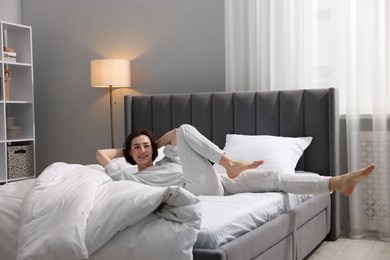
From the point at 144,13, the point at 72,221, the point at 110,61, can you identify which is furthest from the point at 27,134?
the point at 72,221

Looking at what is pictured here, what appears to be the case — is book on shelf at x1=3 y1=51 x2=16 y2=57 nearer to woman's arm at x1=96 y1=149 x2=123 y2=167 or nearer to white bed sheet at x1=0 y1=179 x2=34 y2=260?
woman's arm at x1=96 y1=149 x2=123 y2=167

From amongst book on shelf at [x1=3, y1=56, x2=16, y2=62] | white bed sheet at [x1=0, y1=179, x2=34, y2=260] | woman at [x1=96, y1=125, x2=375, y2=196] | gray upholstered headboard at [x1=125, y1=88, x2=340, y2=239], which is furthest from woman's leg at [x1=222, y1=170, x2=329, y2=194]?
book on shelf at [x1=3, y1=56, x2=16, y2=62]

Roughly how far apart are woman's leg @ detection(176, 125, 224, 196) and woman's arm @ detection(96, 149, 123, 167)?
622 mm

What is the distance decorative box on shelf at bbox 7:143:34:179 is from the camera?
543 centimetres

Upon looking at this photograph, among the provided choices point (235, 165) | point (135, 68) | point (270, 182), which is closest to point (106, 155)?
Result: point (235, 165)

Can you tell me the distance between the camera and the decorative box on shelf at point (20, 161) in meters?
5.43

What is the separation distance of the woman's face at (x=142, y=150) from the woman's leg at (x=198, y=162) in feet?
0.80

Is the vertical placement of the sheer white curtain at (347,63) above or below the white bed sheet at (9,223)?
above

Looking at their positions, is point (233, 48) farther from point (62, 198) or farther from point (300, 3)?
point (62, 198)

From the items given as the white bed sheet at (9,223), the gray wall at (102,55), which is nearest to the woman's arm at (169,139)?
the white bed sheet at (9,223)

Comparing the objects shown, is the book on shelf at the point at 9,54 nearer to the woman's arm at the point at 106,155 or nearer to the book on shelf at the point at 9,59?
the book on shelf at the point at 9,59

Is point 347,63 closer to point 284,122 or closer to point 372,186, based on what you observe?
point 284,122

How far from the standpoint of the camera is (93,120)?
219 inches

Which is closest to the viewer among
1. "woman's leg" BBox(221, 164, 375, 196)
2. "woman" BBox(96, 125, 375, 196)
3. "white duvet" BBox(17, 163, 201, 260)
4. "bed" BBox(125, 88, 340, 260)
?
"white duvet" BBox(17, 163, 201, 260)
